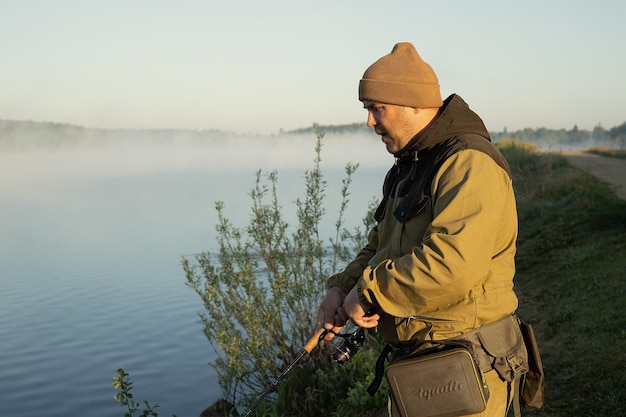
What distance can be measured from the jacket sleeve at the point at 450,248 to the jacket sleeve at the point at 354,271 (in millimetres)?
642

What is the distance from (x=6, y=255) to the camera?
1675cm

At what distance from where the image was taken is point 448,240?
2.67 m

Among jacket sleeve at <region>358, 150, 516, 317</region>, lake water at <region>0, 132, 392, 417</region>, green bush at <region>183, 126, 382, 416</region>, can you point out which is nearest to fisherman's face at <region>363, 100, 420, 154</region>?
jacket sleeve at <region>358, 150, 516, 317</region>

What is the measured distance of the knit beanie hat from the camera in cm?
306

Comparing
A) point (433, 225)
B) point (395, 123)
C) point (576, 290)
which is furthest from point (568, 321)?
point (433, 225)

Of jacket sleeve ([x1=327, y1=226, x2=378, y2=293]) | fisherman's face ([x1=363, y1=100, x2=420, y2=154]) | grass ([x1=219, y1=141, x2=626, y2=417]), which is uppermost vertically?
fisherman's face ([x1=363, y1=100, x2=420, y2=154])

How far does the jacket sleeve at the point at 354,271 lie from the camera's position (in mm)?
3502

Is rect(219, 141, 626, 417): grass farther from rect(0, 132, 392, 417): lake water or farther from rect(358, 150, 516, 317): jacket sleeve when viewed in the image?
rect(358, 150, 516, 317): jacket sleeve

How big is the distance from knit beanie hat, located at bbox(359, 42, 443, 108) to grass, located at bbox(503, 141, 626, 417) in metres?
3.03

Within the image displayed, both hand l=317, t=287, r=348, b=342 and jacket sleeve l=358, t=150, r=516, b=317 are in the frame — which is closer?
→ jacket sleeve l=358, t=150, r=516, b=317

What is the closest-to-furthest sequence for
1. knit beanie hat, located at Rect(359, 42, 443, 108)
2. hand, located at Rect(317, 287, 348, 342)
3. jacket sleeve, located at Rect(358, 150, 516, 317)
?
jacket sleeve, located at Rect(358, 150, 516, 317) → knit beanie hat, located at Rect(359, 42, 443, 108) → hand, located at Rect(317, 287, 348, 342)

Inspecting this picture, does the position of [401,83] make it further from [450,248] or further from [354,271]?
[354,271]

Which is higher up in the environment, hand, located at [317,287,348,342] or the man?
the man

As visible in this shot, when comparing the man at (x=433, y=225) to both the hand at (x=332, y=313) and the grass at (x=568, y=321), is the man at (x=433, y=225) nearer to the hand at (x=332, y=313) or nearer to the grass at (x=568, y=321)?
the hand at (x=332, y=313)
